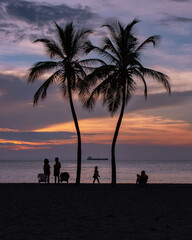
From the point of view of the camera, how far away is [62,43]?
24.6 meters

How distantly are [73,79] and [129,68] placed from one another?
12.5 feet
